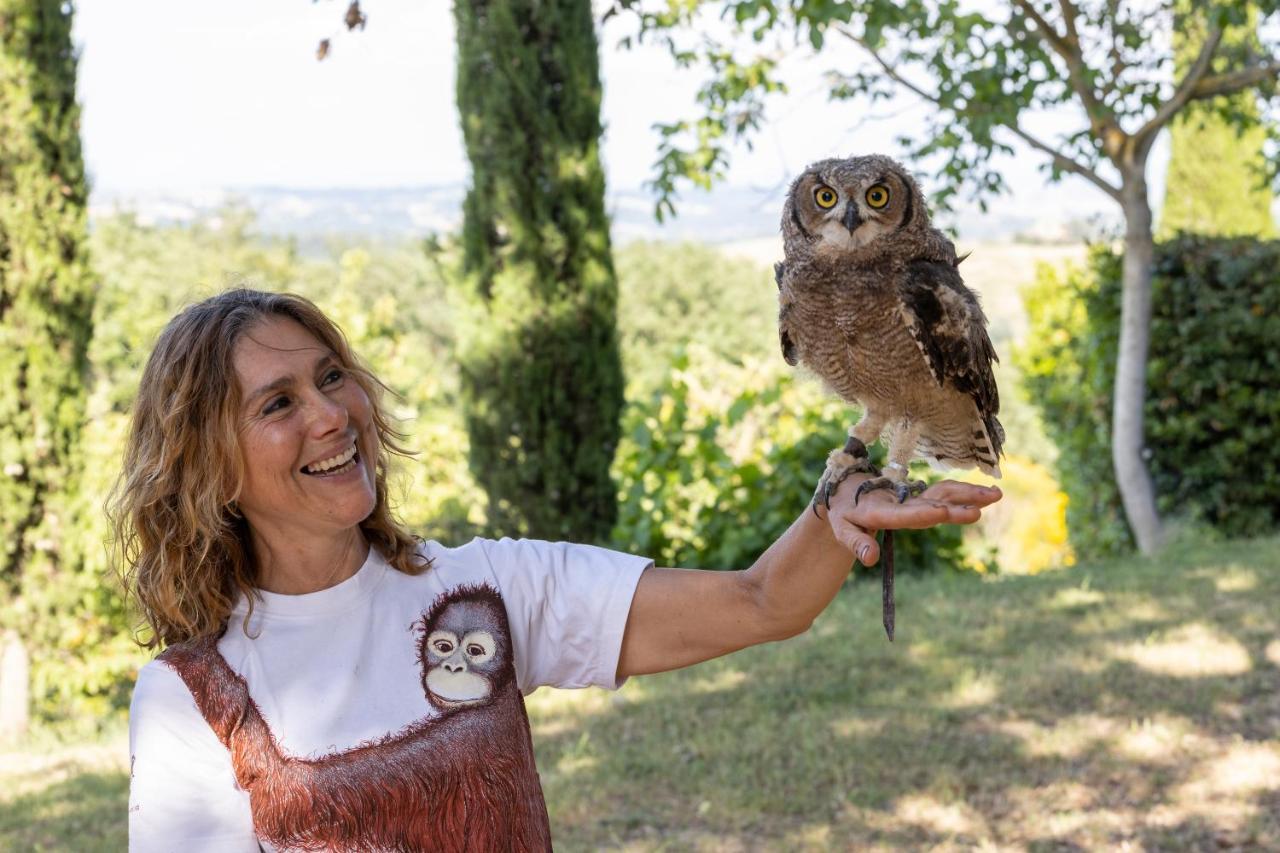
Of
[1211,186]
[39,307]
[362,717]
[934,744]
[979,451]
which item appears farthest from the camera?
[1211,186]

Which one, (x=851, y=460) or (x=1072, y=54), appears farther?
(x=1072, y=54)

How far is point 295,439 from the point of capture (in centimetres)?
169

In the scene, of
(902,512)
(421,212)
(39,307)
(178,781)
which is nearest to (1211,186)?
(421,212)

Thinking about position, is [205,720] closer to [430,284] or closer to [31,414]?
[31,414]

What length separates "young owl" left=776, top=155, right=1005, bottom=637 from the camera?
1661mm

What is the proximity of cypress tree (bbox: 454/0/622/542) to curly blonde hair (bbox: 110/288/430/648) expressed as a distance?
535cm

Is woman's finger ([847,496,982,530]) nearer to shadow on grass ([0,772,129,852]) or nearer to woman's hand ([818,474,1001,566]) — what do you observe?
woman's hand ([818,474,1001,566])

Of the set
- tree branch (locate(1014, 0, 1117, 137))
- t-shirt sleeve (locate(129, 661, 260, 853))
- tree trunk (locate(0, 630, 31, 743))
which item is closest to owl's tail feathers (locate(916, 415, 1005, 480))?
t-shirt sleeve (locate(129, 661, 260, 853))

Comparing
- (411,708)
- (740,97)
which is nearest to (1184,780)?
(411,708)

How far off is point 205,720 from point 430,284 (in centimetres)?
2992

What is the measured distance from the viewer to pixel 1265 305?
7.04m

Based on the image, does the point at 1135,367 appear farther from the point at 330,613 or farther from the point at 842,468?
the point at 330,613

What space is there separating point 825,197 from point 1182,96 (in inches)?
225

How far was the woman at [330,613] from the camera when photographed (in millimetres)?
1581
